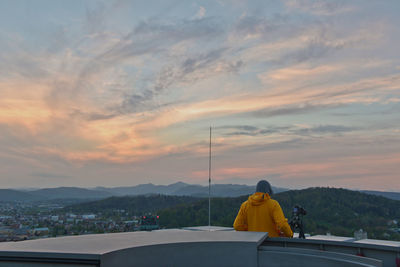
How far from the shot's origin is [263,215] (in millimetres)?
10047

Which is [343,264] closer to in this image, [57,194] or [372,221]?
[372,221]

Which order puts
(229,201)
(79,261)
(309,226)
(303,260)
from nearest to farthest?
(79,261) → (303,260) → (309,226) → (229,201)

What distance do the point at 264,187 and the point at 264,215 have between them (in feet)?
2.50

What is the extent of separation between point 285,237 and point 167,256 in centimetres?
→ 355

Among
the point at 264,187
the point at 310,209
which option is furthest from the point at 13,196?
the point at 264,187

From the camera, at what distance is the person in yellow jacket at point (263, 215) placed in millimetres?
9758

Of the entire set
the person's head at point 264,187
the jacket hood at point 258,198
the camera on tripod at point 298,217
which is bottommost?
the camera on tripod at point 298,217

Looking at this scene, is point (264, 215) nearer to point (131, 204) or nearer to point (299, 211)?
point (299, 211)

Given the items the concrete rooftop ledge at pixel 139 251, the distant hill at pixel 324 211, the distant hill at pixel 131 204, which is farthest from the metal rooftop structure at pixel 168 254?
the distant hill at pixel 131 204

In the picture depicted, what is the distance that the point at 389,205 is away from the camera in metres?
50.8

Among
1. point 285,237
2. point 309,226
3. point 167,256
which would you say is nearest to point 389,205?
point 309,226

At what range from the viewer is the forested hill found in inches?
1431

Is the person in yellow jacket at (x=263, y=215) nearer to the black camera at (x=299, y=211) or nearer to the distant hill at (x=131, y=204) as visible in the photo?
the black camera at (x=299, y=211)

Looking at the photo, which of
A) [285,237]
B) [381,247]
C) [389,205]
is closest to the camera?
[381,247]
